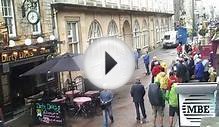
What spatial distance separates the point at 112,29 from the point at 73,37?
8821 mm

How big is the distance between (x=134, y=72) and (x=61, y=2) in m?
9.06

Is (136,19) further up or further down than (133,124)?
further up

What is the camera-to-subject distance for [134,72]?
97.7ft

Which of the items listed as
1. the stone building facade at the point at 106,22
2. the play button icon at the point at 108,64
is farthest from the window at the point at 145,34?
the play button icon at the point at 108,64

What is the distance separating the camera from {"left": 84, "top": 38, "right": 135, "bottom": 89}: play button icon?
885 inches

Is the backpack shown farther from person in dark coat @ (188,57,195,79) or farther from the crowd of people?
person in dark coat @ (188,57,195,79)

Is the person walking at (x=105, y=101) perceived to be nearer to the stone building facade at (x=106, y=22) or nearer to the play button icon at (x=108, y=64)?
the play button icon at (x=108, y=64)

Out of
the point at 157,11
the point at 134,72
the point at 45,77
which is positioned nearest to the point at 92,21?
the point at 134,72

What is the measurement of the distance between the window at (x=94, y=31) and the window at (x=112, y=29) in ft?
8.84

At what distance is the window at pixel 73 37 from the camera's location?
24462 millimetres

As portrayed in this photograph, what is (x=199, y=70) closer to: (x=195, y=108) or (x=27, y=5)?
(x=195, y=108)

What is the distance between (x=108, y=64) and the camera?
23906 millimetres

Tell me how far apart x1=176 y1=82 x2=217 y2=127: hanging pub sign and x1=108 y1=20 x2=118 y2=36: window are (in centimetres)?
2155

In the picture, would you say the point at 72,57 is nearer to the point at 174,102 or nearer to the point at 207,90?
the point at 174,102
